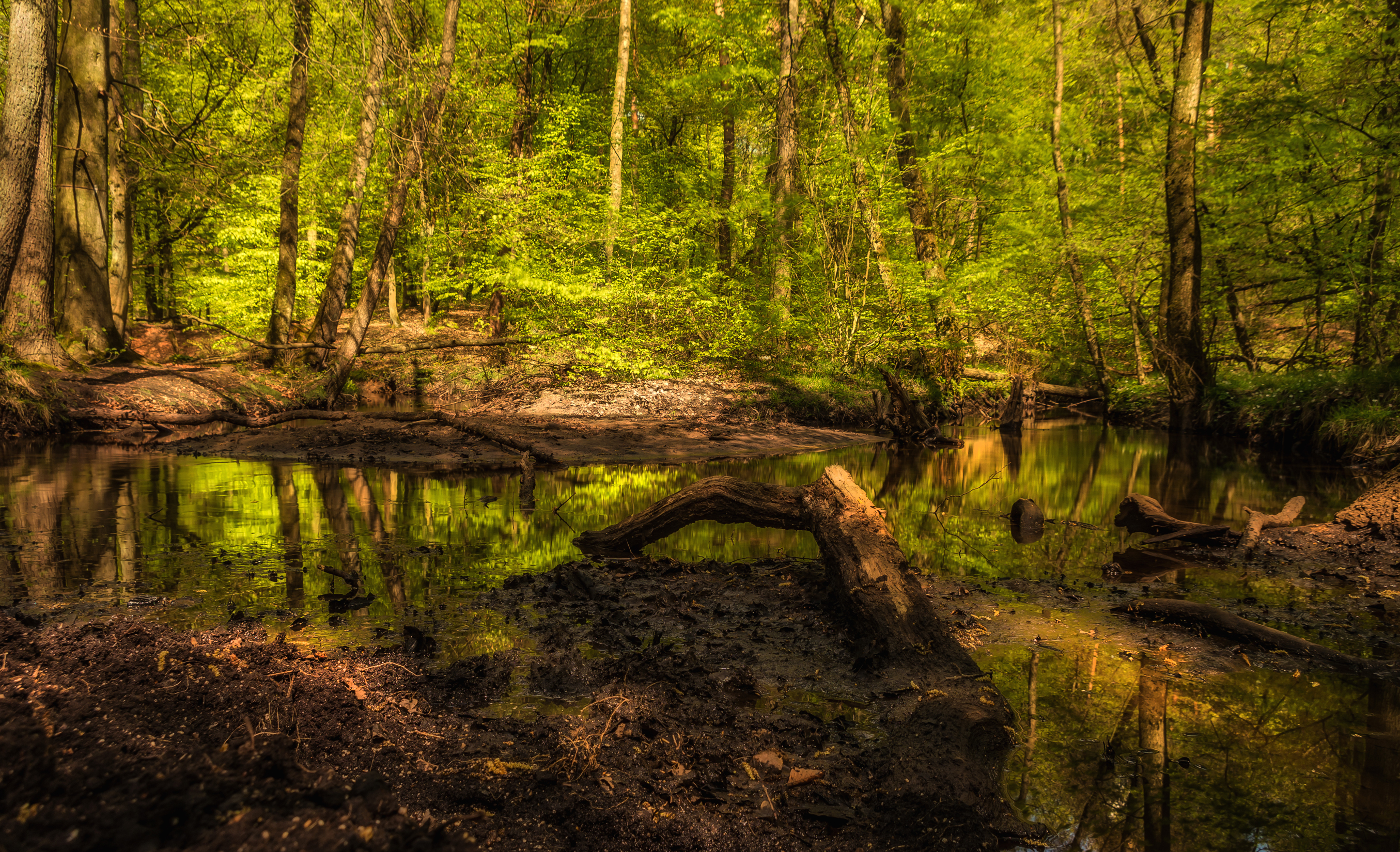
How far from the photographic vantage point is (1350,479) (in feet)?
36.8

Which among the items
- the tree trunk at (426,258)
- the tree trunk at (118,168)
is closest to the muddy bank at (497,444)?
the tree trunk at (426,258)

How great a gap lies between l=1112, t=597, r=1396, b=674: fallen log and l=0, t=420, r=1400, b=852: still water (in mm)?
236

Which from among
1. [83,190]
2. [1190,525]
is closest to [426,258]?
[83,190]

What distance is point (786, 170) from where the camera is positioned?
19438mm

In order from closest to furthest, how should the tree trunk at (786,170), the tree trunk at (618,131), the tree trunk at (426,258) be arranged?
the tree trunk at (426,258) < the tree trunk at (618,131) < the tree trunk at (786,170)

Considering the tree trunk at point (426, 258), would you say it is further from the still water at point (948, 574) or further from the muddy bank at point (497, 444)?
the still water at point (948, 574)

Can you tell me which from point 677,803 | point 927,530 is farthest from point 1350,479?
point 677,803

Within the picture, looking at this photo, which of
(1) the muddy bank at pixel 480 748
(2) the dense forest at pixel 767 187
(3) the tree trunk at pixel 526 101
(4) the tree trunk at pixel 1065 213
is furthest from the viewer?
(4) the tree trunk at pixel 1065 213

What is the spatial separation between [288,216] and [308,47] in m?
11.9

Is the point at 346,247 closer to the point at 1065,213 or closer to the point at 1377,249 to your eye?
the point at 1065,213

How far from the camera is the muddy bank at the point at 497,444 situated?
1173cm

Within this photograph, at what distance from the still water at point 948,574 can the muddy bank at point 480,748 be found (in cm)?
43

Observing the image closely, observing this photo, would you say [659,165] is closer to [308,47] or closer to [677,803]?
[308,47]

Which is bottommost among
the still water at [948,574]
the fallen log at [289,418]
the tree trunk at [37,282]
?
the still water at [948,574]
